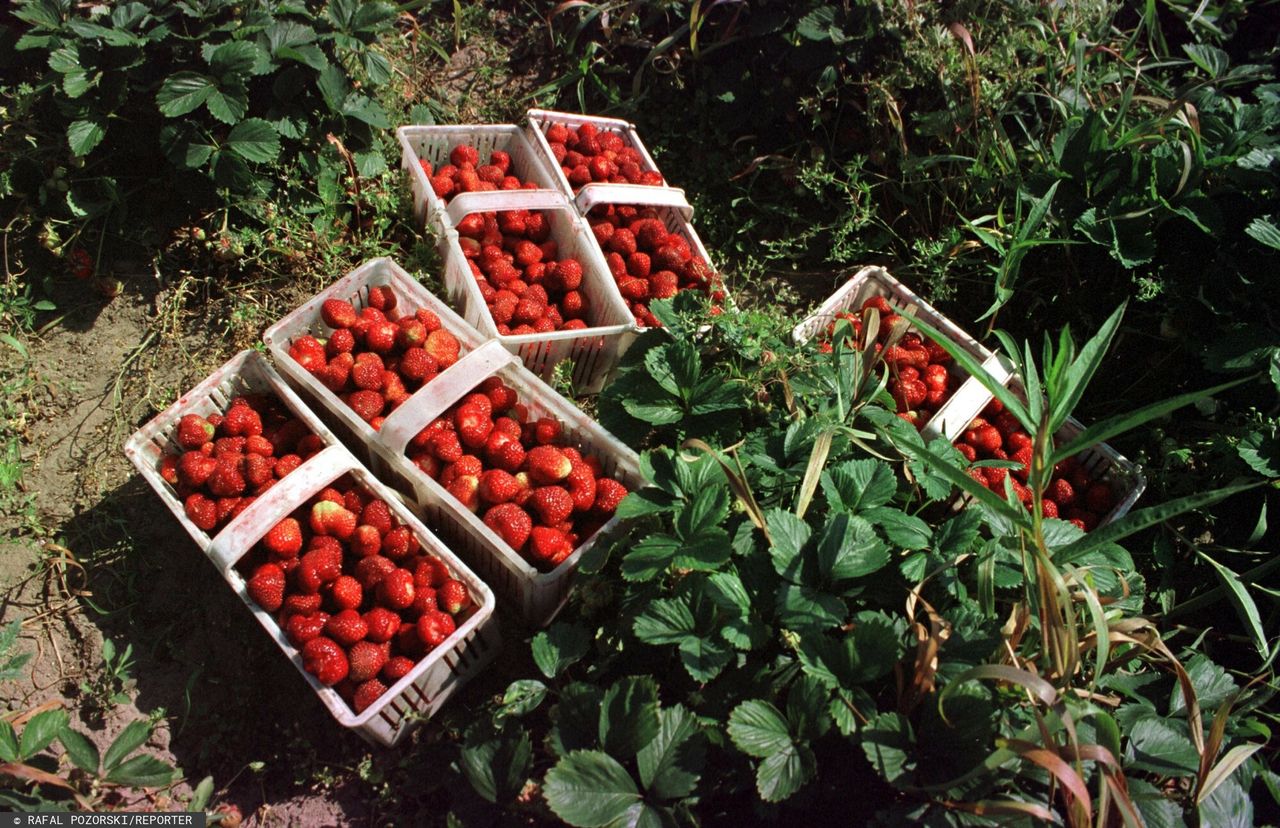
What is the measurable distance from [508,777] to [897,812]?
2.35 feet

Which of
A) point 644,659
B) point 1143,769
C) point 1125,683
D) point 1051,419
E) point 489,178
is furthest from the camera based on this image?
point 489,178

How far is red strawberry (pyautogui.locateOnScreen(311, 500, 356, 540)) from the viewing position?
6.41 ft

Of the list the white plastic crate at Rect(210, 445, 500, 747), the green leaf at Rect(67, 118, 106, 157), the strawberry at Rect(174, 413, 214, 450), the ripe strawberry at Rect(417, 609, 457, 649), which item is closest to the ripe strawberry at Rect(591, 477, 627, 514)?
the white plastic crate at Rect(210, 445, 500, 747)

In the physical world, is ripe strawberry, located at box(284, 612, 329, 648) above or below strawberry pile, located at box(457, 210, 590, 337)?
below

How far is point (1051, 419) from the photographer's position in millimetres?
1533

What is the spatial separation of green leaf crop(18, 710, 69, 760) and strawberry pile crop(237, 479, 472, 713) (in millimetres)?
430

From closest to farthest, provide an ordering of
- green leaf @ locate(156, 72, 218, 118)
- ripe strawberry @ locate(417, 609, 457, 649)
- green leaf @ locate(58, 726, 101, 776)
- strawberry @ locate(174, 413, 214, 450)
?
green leaf @ locate(58, 726, 101, 776)
ripe strawberry @ locate(417, 609, 457, 649)
strawberry @ locate(174, 413, 214, 450)
green leaf @ locate(156, 72, 218, 118)

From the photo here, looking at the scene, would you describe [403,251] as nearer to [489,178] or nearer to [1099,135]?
[489,178]

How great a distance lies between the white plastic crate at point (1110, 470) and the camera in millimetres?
2225

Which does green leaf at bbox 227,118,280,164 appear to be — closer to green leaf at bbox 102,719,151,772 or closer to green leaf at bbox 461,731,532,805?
green leaf at bbox 102,719,151,772

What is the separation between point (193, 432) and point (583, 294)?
3.68ft

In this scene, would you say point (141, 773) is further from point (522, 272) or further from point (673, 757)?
point (522, 272)

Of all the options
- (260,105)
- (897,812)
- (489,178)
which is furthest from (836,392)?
(260,105)

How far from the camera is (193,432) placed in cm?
206
